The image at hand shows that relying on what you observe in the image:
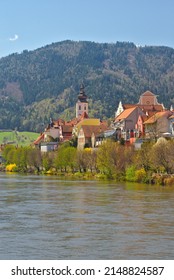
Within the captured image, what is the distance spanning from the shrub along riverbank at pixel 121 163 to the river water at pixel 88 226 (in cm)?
2037

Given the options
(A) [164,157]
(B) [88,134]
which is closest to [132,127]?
(B) [88,134]

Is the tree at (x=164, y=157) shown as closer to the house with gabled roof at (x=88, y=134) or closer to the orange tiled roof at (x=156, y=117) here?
the orange tiled roof at (x=156, y=117)

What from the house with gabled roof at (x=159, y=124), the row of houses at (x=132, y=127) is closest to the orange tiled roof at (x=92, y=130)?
the row of houses at (x=132, y=127)

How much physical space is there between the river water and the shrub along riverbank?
20.4 m

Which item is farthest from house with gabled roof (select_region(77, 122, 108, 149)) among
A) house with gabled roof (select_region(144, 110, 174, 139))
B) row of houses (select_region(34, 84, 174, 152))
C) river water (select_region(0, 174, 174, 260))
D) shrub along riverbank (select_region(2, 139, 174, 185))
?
river water (select_region(0, 174, 174, 260))

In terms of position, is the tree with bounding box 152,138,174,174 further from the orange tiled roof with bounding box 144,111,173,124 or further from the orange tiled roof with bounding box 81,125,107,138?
the orange tiled roof with bounding box 81,125,107,138

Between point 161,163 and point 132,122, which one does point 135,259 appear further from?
point 132,122

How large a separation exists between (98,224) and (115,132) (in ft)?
307

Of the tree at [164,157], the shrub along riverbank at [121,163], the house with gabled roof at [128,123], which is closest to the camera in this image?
the tree at [164,157]

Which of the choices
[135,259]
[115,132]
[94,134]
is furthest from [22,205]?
[94,134]

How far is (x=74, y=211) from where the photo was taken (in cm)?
4438

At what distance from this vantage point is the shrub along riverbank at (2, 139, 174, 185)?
76.8 m

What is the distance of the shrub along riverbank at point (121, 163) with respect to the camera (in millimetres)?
76812
